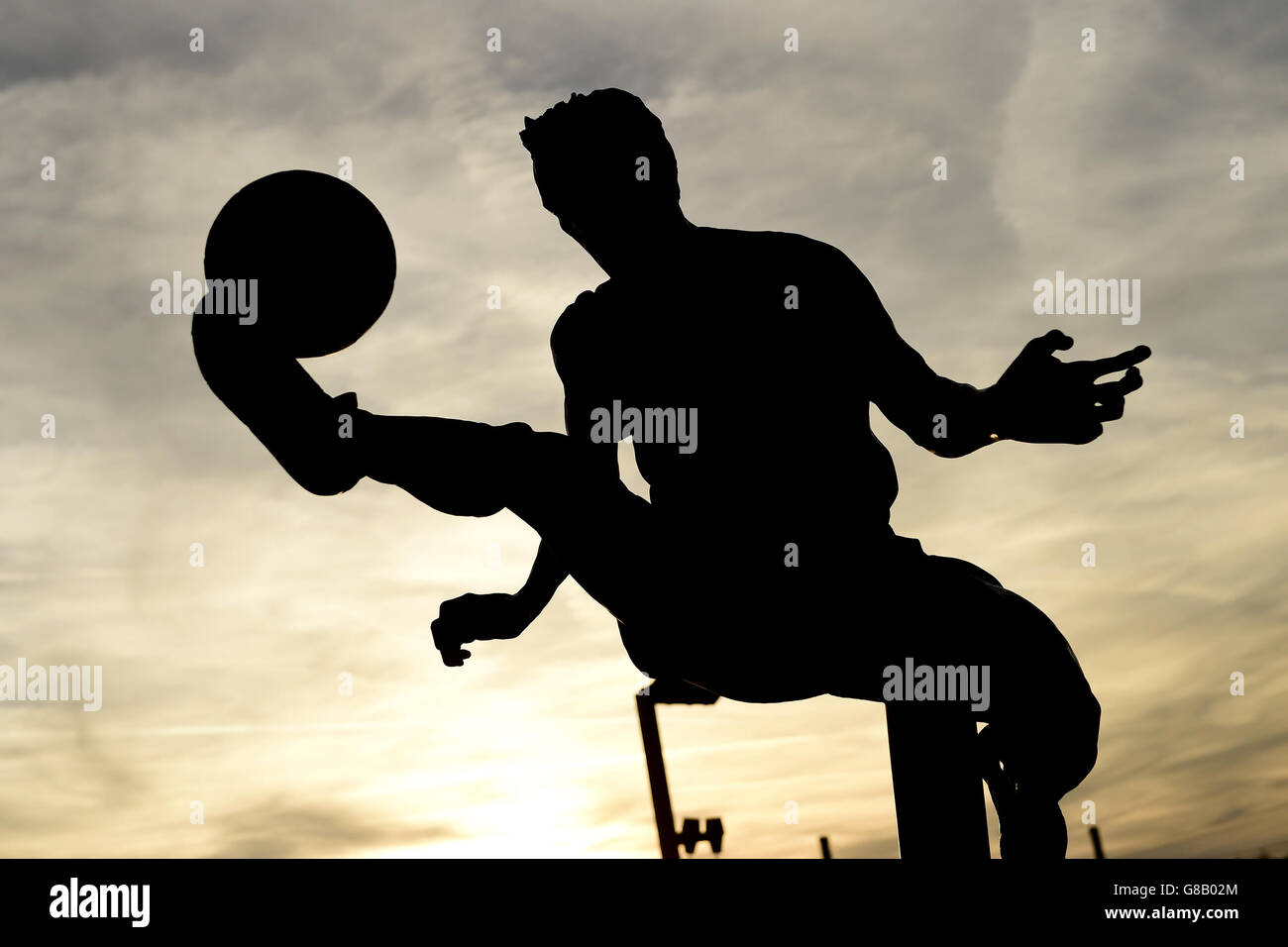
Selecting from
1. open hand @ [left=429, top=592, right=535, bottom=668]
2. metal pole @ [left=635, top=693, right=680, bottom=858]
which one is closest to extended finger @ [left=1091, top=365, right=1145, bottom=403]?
open hand @ [left=429, top=592, right=535, bottom=668]

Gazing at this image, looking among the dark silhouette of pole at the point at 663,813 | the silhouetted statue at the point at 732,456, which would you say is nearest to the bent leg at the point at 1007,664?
the silhouetted statue at the point at 732,456

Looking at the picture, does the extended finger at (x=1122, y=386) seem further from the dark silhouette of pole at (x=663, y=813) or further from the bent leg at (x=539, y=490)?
the dark silhouette of pole at (x=663, y=813)

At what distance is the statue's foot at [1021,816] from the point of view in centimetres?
468

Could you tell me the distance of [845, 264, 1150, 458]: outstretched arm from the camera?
190 inches

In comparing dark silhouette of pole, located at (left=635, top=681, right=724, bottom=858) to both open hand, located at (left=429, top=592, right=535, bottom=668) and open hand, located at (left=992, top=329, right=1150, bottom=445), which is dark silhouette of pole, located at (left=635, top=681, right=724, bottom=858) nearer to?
open hand, located at (left=429, top=592, right=535, bottom=668)

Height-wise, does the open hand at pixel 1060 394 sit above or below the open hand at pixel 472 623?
above

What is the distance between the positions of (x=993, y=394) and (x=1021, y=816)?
172 cm

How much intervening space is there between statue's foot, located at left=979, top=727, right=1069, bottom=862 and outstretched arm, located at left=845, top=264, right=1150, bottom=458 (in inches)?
49.2

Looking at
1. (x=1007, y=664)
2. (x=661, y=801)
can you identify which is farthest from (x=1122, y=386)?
(x=661, y=801)

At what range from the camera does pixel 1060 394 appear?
4.83m
